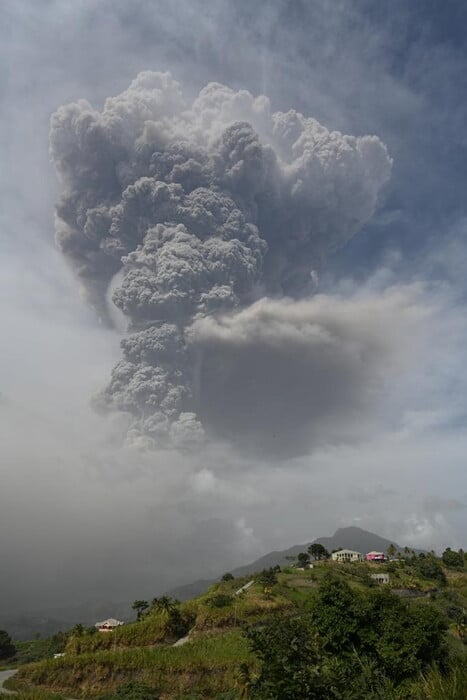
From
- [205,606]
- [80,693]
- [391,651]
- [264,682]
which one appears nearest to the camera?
[264,682]

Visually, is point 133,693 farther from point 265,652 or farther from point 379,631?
point 265,652

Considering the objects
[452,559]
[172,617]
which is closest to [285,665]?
[172,617]

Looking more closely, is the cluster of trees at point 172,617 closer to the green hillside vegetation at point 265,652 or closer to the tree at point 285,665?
the green hillside vegetation at point 265,652

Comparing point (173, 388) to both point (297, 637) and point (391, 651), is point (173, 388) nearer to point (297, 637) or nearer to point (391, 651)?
point (391, 651)

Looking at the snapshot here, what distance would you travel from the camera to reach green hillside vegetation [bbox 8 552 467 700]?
26.0ft

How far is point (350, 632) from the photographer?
117ft

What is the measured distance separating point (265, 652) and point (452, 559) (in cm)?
11618

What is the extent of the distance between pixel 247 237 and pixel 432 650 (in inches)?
3989

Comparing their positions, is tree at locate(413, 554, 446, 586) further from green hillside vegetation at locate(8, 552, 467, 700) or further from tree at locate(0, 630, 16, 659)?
tree at locate(0, 630, 16, 659)

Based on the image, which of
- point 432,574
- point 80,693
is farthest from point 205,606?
point 432,574

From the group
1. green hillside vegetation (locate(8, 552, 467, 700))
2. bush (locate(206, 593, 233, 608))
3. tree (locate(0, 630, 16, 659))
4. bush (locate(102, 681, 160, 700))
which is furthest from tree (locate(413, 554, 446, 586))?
tree (locate(0, 630, 16, 659))

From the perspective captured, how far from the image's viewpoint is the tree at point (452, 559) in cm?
10393

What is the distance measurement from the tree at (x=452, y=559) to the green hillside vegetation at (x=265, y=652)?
152ft

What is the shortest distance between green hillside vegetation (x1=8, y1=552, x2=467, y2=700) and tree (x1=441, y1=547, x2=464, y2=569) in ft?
152
